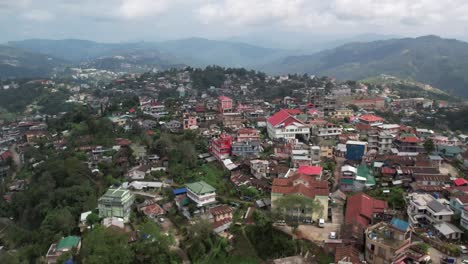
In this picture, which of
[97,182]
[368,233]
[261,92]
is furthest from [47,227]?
[261,92]

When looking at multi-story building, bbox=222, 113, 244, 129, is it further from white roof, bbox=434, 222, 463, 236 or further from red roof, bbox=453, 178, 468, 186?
white roof, bbox=434, 222, 463, 236

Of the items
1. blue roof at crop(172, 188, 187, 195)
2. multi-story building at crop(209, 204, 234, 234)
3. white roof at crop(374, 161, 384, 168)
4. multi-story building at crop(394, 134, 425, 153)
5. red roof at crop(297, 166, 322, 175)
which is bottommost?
multi-story building at crop(209, 204, 234, 234)

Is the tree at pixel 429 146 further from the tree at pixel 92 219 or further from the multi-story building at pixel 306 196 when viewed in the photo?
the tree at pixel 92 219

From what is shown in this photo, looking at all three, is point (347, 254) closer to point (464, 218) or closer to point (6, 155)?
point (464, 218)

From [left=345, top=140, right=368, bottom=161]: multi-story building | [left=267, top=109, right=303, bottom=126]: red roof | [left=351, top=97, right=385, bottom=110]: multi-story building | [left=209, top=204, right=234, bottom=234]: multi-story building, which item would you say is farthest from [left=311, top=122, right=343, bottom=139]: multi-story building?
[left=351, top=97, right=385, bottom=110]: multi-story building

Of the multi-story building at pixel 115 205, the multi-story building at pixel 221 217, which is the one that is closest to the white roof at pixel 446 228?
the multi-story building at pixel 221 217

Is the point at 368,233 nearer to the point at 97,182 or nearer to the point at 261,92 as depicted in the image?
the point at 97,182

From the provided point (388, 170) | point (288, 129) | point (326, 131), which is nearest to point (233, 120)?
point (288, 129)
